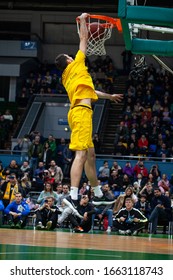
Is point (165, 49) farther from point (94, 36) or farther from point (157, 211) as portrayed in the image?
point (157, 211)

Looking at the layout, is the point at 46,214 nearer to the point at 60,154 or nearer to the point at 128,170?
the point at 128,170

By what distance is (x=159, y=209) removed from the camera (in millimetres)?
21047

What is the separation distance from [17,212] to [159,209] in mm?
4741

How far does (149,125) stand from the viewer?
100 ft

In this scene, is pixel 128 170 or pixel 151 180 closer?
pixel 151 180

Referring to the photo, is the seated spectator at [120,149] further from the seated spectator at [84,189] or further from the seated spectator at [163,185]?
the seated spectator at [84,189]

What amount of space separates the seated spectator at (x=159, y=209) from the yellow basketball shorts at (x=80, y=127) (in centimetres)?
1088

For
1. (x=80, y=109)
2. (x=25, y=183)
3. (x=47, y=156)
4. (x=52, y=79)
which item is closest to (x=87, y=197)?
(x=25, y=183)

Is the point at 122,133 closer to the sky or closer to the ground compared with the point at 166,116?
closer to the ground

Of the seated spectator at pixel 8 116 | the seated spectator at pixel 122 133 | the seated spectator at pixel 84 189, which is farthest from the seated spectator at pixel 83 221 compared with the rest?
the seated spectator at pixel 8 116

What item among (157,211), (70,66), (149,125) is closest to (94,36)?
(70,66)

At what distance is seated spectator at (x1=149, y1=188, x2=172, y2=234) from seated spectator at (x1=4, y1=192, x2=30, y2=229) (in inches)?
169

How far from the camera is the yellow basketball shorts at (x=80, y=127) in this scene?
1021 centimetres

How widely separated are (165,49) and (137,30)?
0.65 meters
